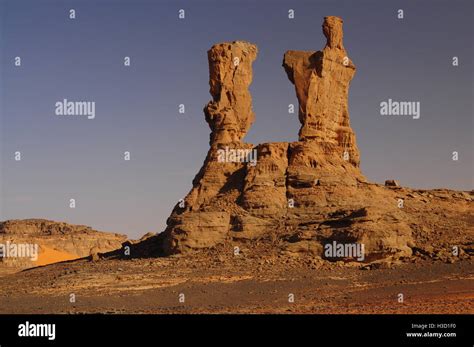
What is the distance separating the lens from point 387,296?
2647cm

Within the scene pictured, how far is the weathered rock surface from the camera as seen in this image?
212 ft

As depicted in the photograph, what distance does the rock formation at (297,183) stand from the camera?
125ft

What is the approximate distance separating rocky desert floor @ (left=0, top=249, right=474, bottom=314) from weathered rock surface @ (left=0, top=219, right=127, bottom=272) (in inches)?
981

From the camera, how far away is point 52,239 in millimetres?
71125

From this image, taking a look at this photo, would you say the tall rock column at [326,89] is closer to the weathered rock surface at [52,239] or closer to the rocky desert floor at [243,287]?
the rocky desert floor at [243,287]

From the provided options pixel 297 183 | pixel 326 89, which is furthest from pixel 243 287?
pixel 326 89

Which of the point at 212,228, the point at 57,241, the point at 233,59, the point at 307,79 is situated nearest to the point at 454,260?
the point at 212,228

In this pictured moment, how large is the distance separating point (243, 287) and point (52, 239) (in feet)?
145

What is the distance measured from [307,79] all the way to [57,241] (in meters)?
35.5

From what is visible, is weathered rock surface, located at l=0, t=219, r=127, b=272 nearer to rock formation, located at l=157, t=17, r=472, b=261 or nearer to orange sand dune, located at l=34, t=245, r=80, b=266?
orange sand dune, located at l=34, t=245, r=80, b=266

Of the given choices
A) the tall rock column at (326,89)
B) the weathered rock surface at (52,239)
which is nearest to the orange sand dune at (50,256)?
the weathered rock surface at (52,239)

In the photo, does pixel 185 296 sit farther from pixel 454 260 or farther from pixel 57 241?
pixel 57 241

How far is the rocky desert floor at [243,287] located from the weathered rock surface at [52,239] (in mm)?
24920
